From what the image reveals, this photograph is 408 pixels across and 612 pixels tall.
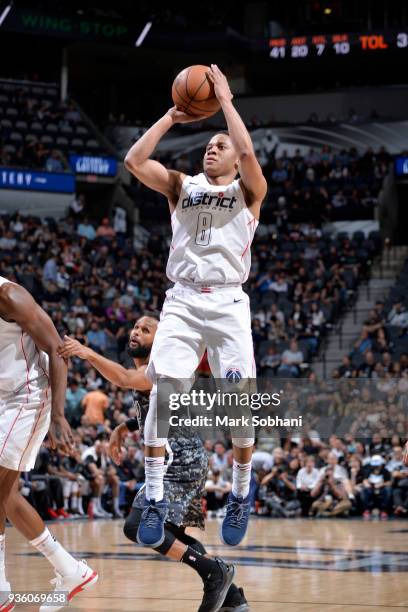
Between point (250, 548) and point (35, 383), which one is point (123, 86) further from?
point (35, 383)

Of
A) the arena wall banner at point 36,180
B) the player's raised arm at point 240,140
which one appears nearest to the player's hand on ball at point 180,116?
the player's raised arm at point 240,140

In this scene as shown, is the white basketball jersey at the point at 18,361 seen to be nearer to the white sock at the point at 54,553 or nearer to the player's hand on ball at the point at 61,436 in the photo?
the player's hand on ball at the point at 61,436

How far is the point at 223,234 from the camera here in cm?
591

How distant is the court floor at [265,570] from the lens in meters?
7.14

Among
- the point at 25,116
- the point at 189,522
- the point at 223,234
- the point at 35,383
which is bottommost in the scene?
the point at 189,522

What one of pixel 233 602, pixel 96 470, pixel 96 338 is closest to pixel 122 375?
pixel 233 602

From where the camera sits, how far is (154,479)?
5.90m

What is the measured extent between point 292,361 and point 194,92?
44.7ft

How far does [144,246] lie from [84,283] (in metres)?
4.34

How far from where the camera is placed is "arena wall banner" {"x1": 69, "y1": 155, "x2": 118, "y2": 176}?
85.8 ft

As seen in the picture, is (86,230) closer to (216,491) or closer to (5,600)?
(216,491)

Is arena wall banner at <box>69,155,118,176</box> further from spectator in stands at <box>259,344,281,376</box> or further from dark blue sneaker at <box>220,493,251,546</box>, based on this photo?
dark blue sneaker at <box>220,493,251,546</box>

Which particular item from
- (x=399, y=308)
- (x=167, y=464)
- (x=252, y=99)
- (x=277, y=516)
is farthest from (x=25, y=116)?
(x=167, y=464)

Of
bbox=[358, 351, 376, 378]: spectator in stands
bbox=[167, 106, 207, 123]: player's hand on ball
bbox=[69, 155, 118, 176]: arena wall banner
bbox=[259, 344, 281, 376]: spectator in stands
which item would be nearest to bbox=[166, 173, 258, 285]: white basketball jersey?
bbox=[167, 106, 207, 123]: player's hand on ball
